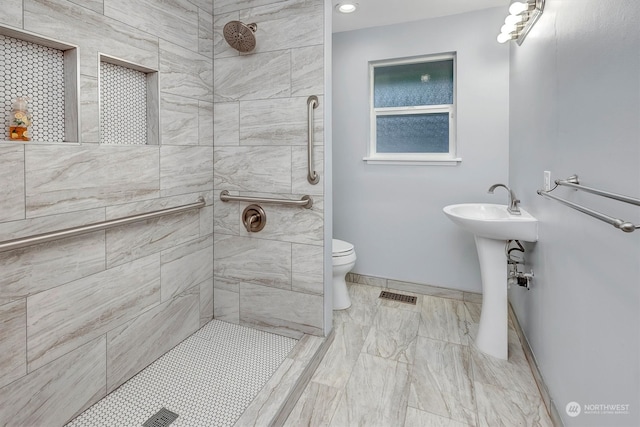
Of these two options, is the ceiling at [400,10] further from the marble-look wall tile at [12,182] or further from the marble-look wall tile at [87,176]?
the marble-look wall tile at [12,182]

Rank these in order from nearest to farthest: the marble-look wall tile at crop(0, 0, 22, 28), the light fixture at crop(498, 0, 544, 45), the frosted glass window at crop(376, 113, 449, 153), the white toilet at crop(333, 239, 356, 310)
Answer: the marble-look wall tile at crop(0, 0, 22, 28) → the light fixture at crop(498, 0, 544, 45) → the white toilet at crop(333, 239, 356, 310) → the frosted glass window at crop(376, 113, 449, 153)

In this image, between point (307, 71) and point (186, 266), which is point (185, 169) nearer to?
point (186, 266)

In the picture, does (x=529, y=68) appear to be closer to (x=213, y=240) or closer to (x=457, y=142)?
(x=457, y=142)

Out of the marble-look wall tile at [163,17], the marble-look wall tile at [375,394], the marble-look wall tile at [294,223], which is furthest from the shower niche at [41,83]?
the marble-look wall tile at [375,394]

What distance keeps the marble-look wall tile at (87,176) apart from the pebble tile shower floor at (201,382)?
0.90 meters

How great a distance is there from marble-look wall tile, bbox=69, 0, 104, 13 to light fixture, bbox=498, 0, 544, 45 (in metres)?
2.09

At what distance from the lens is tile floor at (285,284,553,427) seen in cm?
155

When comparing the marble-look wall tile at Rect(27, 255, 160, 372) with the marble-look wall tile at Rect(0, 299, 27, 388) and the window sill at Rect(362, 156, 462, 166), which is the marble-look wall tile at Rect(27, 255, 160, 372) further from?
the window sill at Rect(362, 156, 462, 166)

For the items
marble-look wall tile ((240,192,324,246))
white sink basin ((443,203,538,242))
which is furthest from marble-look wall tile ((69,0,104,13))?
white sink basin ((443,203,538,242))

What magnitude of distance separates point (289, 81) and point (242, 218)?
897 millimetres

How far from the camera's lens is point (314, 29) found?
6.32 feet

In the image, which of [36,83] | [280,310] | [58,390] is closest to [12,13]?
[36,83]

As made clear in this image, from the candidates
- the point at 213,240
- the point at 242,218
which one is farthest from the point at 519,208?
the point at 213,240

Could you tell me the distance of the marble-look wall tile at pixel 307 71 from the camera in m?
1.93
